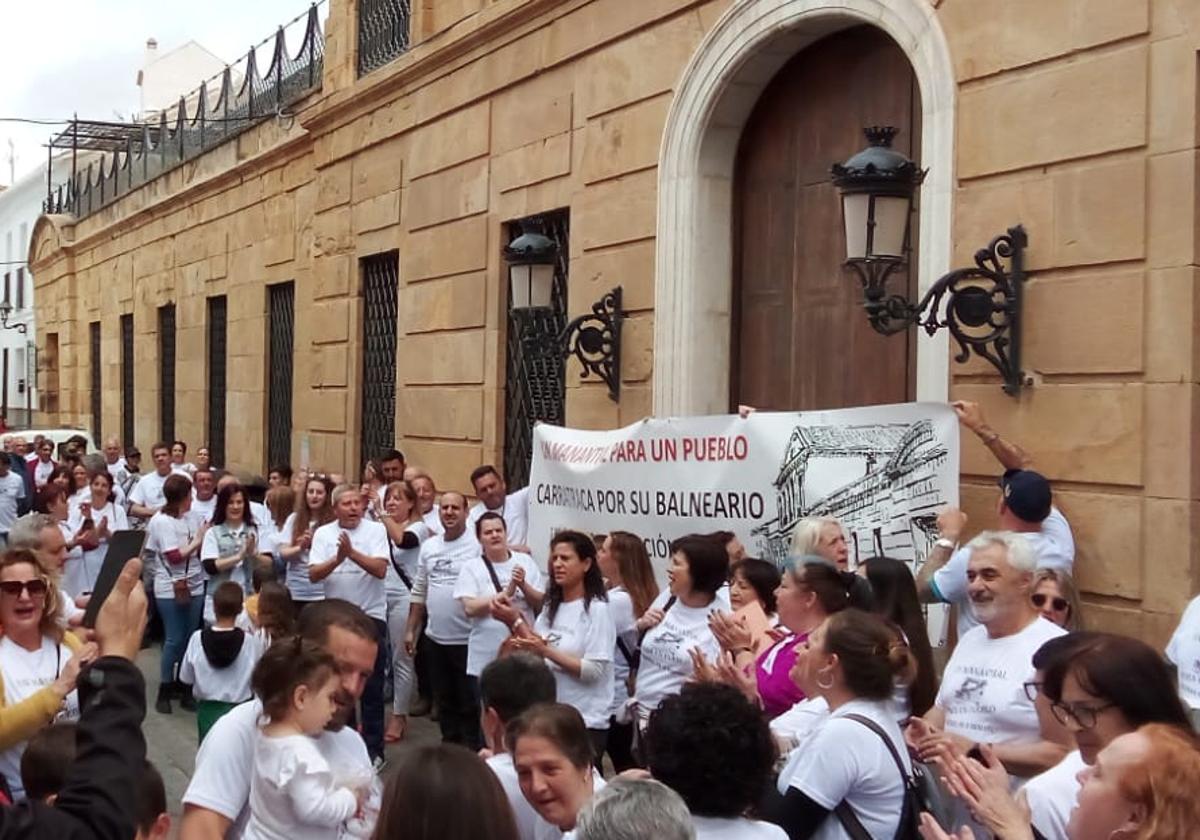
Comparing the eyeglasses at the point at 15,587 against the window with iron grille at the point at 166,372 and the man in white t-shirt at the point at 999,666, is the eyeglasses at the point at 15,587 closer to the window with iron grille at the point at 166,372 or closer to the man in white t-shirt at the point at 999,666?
the man in white t-shirt at the point at 999,666

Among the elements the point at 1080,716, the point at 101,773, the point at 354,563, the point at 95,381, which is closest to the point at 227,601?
the point at 354,563

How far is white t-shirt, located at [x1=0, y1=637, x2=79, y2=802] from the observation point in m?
4.82

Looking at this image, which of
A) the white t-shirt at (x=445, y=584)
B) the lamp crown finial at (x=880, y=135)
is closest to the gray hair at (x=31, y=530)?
the white t-shirt at (x=445, y=584)

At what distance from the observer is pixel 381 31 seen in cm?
1505

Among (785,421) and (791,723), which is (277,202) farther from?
(791,723)

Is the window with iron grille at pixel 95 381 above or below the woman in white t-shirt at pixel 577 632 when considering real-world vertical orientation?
above

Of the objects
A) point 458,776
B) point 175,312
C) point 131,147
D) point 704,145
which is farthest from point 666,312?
point 131,147

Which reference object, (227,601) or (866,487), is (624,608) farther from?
(227,601)

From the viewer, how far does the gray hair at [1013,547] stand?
4488 mm

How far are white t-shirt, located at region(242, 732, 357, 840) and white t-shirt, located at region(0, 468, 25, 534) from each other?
11147 millimetres

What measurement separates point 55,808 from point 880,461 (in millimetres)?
4829

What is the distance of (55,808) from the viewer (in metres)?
2.47

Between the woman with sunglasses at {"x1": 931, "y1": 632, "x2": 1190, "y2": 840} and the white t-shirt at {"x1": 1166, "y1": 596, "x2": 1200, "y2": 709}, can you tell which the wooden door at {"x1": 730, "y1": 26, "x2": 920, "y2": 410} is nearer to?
the white t-shirt at {"x1": 1166, "y1": 596, "x2": 1200, "y2": 709}

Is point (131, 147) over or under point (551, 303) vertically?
over
